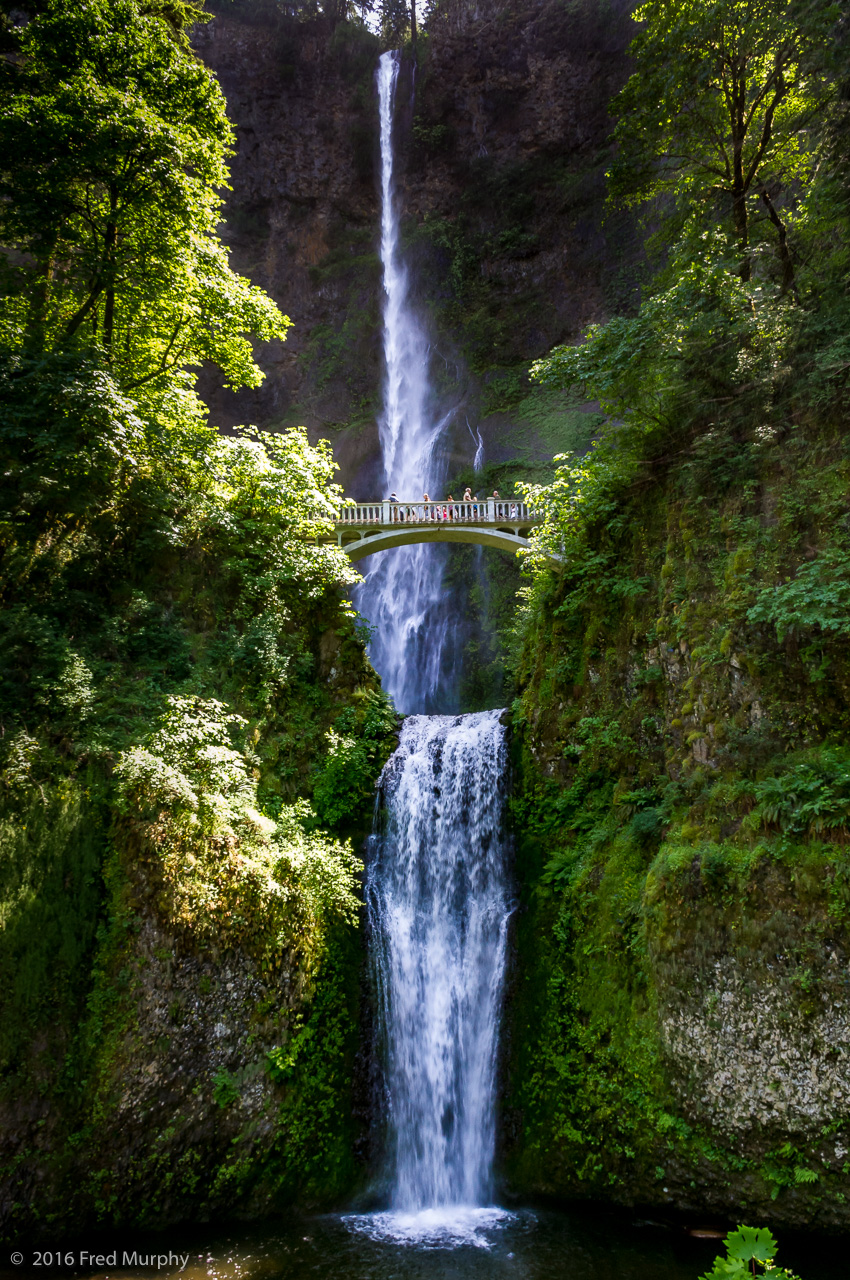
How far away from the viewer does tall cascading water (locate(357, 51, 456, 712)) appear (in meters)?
23.6

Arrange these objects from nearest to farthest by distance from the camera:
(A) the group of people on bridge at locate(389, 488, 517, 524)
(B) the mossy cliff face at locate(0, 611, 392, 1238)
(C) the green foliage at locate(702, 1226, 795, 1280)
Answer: (C) the green foliage at locate(702, 1226, 795, 1280) < (B) the mossy cliff face at locate(0, 611, 392, 1238) < (A) the group of people on bridge at locate(389, 488, 517, 524)

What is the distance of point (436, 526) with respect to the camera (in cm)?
1773

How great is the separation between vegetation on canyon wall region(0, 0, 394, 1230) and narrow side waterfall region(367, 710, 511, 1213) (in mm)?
590

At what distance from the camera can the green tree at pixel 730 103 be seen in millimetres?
9375

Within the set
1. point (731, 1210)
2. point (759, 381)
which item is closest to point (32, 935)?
point (731, 1210)

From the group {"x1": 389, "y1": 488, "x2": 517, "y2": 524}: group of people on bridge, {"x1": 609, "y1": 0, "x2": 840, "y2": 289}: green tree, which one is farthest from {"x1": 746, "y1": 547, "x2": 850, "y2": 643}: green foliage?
{"x1": 389, "y1": 488, "x2": 517, "y2": 524}: group of people on bridge

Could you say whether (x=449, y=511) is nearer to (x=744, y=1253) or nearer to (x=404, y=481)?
(x=404, y=481)

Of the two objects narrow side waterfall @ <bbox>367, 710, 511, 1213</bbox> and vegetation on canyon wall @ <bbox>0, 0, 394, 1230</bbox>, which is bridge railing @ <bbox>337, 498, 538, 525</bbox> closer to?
vegetation on canyon wall @ <bbox>0, 0, 394, 1230</bbox>

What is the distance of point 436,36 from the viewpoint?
3038 cm

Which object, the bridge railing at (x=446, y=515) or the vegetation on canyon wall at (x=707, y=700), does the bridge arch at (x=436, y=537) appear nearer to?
the bridge railing at (x=446, y=515)

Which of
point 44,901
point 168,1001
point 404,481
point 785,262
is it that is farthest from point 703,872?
point 404,481

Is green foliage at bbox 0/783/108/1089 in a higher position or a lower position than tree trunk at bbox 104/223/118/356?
lower

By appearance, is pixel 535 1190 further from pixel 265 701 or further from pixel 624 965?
pixel 265 701

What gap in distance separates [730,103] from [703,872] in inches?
440
